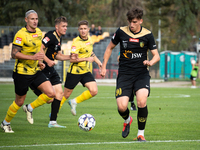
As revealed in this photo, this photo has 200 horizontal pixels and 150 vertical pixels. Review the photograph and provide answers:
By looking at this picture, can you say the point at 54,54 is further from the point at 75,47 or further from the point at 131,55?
the point at 131,55

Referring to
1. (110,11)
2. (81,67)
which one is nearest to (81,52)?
(81,67)

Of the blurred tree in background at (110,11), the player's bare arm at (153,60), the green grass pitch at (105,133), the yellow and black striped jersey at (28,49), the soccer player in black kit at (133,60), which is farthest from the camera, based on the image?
the blurred tree in background at (110,11)

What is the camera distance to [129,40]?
21.1 ft

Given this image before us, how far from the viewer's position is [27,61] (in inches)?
291

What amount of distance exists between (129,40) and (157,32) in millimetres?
48528

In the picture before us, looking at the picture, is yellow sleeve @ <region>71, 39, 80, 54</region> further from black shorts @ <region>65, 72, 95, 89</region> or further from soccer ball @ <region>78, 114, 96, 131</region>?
soccer ball @ <region>78, 114, 96, 131</region>

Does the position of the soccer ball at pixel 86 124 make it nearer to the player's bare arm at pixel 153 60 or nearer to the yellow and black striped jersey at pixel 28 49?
the yellow and black striped jersey at pixel 28 49

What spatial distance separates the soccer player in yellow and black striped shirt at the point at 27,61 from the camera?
7.12 metres

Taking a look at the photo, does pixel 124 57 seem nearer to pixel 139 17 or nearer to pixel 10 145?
pixel 139 17

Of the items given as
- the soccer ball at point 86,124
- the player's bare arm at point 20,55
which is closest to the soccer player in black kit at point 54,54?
the player's bare arm at point 20,55

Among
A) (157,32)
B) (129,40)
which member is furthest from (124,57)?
(157,32)

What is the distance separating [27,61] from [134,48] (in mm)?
2242

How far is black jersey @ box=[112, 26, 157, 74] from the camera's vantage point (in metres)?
6.43

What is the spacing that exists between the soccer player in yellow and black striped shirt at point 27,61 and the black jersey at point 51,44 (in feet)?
2.63
